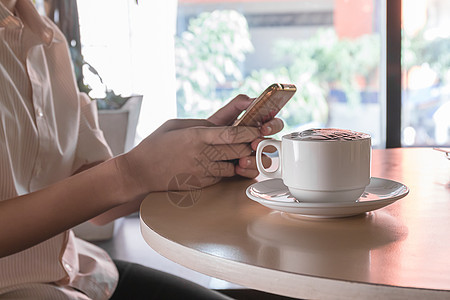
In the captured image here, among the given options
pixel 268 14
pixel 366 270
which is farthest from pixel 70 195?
pixel 268 14

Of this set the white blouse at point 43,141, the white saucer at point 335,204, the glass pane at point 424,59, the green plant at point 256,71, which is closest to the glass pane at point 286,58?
the green plant at point 256,71

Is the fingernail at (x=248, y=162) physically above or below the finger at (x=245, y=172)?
above

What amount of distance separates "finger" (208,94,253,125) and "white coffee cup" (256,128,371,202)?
225 millimetres

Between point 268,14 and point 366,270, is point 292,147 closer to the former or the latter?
point 366,270

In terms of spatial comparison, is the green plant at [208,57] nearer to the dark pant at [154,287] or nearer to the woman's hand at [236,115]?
the dark pant at [154,287]

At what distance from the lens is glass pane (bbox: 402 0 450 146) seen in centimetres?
388

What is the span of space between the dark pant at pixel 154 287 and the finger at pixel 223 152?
284 mm

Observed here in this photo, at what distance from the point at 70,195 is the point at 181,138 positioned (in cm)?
18

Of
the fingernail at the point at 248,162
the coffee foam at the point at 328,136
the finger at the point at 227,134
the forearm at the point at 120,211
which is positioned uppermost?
the coffee foam at the point at 328,136

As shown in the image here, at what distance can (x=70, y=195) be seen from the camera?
0.74 m

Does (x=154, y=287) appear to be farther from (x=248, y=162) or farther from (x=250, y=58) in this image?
(x=250, y=58)

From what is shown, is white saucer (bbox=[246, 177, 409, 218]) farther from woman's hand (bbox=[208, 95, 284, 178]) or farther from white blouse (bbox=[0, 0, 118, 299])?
white blouse (bbox=[0, 0, 118, 299])

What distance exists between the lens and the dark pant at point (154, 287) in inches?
36.4

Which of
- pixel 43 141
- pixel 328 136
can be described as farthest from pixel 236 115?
pixel 43 141
